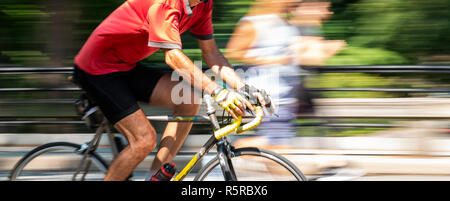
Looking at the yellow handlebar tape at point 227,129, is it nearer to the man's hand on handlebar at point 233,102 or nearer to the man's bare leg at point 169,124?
the man's hand on handlebar at point 233,102

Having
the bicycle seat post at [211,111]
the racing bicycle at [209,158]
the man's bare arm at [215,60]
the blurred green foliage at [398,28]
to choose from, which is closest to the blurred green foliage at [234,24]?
the blurred green foliage at [398,28]

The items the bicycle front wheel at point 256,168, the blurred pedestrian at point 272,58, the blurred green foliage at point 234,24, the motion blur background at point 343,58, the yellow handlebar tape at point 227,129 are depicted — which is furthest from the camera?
the blurred green foliage at point 234,24

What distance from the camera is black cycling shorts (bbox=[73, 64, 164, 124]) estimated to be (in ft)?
9.85

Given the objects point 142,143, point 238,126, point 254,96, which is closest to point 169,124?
point 142,143

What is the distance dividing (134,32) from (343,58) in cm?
352

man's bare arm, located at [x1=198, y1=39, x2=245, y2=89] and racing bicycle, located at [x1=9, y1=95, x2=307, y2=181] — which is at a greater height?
man's bare arm, located at [x1=198, y1=39, x2=245, y2=89]

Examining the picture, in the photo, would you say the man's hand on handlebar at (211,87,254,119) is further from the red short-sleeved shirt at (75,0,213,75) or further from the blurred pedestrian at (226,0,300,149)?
the blurred pedestrian at (226,0,300,149)

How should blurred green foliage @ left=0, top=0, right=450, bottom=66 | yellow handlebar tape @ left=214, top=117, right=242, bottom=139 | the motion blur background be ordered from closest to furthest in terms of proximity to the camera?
yellow handlebar tape @ left=214, top=117, right=242, bottom=139, the motion blur background, blurred green foliage @ left=0, top=0, right=450, bottom=66

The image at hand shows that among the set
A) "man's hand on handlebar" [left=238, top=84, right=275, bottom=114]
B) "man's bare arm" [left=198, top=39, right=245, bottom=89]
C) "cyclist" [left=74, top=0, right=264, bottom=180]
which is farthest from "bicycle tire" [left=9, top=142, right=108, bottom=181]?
"man's hand on handlebar" [left=238, top=84, right=275, bottom=114]

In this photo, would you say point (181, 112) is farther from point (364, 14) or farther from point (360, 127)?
point (364, 14)

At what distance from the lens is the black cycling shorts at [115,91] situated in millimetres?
3002

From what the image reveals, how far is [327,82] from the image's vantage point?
4.65 m

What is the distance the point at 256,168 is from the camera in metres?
3.06

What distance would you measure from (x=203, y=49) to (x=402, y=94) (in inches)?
87.7
